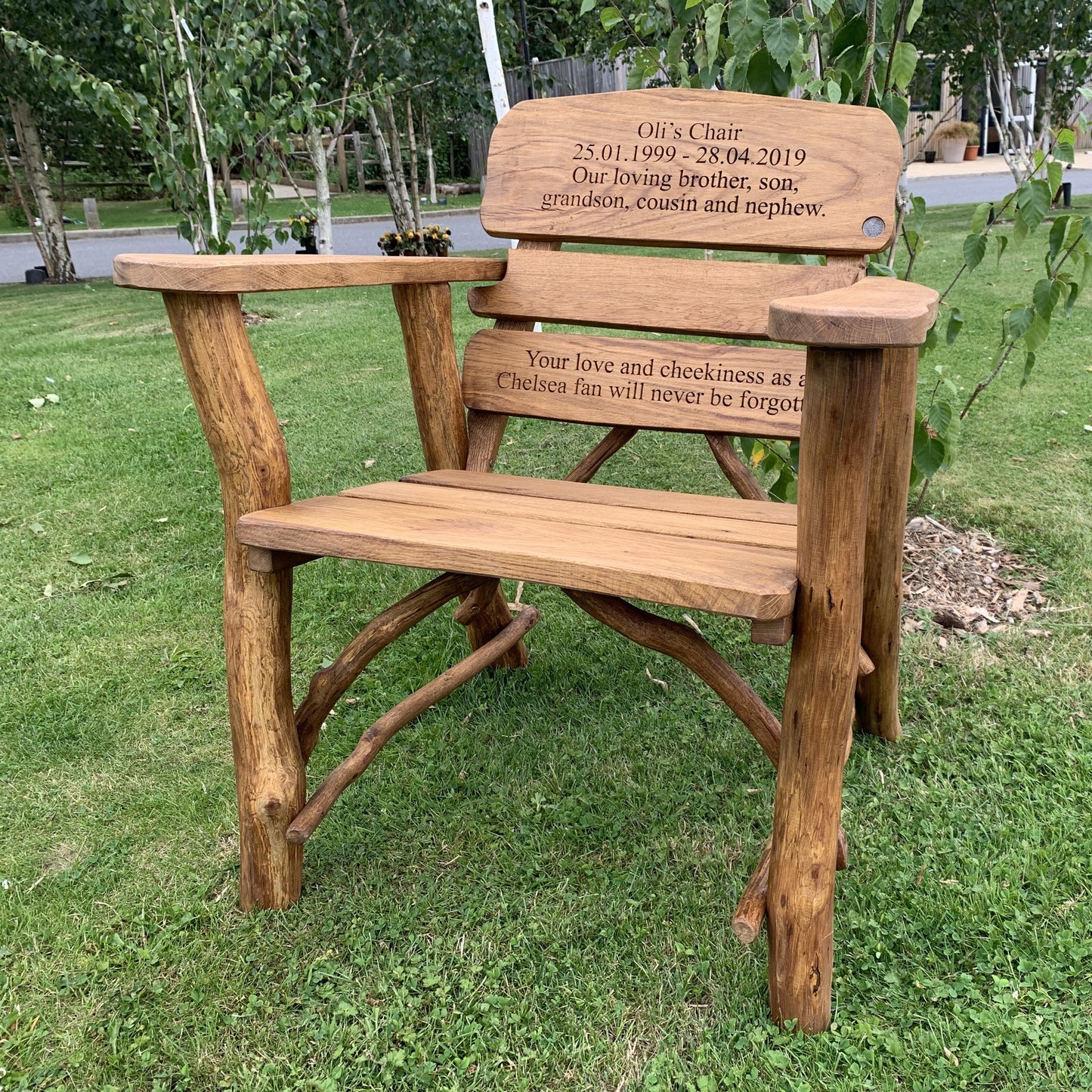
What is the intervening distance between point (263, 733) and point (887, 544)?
44.7 inches

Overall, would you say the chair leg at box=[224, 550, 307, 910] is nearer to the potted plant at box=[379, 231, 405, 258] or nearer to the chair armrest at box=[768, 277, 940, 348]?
the chair armrest at box=[768, 277, 940, 348]

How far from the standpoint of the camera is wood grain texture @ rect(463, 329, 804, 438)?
75.7 inches

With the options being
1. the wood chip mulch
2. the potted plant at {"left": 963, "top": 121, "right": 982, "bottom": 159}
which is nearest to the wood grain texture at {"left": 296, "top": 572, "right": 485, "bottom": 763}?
the wood chip mulch

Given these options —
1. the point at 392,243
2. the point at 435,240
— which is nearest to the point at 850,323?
the point at 392,243

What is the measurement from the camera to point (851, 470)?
120cm

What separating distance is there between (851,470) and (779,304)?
23 cm

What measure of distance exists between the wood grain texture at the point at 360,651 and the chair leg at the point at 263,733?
53mm

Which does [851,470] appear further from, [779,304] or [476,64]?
[476,64]

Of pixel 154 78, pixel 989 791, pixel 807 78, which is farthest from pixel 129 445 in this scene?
pixel 989 791

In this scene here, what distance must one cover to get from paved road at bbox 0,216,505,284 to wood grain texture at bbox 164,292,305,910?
9637 mm

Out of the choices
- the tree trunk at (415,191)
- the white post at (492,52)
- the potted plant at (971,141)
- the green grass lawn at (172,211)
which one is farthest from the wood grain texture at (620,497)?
the potted plant at (971,141)

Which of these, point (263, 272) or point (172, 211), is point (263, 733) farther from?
point (172, 211)

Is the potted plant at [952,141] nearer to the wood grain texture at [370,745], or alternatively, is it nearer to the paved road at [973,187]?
the paved road at [973,187]

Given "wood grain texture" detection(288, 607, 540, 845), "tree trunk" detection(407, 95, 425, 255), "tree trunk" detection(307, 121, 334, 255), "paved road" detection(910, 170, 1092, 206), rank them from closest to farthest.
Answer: "wood grain texture" detection(288, 607, 540, 845)
"tree trunk" detection(307, 121, 334, 255)
"tree trunk" detection(407, 95, 425, 255)
"paved road" detection(910, 170, 1092, 206)
